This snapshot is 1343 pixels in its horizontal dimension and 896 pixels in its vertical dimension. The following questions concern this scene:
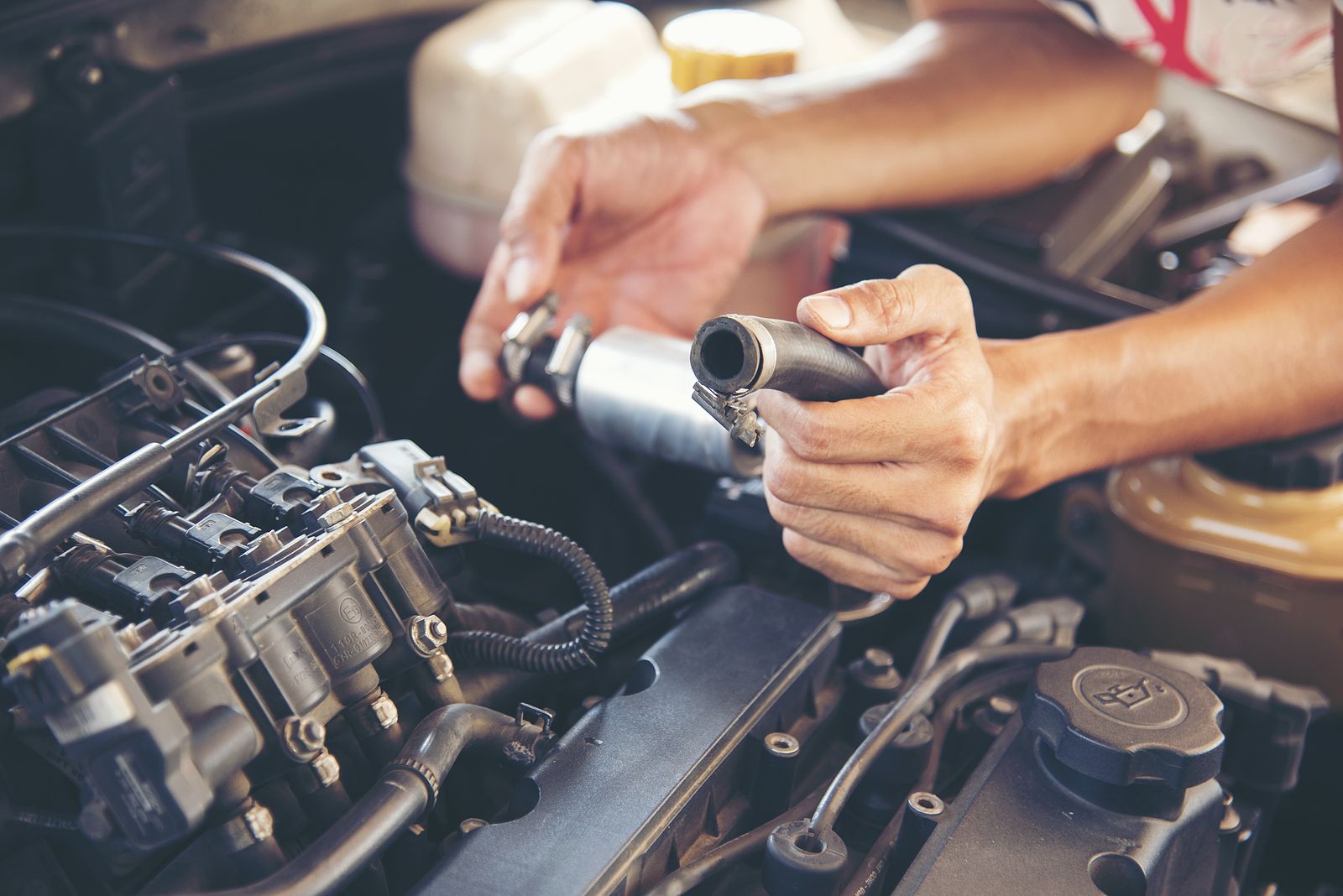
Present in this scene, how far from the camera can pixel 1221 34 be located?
3.83 feet

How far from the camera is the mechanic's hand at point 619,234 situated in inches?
39.7

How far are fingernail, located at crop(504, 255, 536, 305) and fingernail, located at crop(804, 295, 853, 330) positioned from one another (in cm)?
38

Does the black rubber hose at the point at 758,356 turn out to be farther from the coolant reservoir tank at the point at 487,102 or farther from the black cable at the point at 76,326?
the coolant reservoir tank at the point at 487,102

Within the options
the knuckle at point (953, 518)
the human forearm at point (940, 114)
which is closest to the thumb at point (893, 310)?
the knuckle at point (953, 518)

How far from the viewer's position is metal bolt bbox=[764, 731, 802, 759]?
630 mm

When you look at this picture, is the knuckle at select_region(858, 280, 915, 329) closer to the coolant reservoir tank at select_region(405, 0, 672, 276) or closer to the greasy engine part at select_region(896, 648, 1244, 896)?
the greasy engine part at select_region(896, 648, 1244, 896)

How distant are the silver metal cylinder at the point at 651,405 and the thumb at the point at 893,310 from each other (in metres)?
0.14

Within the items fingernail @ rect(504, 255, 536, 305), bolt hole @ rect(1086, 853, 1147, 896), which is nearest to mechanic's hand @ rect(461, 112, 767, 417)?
fingernail @ rect(504, 255, 536, 305)

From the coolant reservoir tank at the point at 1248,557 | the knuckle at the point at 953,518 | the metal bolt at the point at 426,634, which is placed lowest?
the coolant reservoir tank at the point at 1248,557

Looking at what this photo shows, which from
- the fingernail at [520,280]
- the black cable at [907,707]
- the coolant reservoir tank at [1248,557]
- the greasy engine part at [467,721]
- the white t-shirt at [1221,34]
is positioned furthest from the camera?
the white t-shirt at [1221,34]

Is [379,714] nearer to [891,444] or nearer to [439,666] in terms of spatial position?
[439,666]

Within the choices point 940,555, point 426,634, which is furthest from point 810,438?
point 426,634

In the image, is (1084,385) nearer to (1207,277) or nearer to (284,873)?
(1207,277)

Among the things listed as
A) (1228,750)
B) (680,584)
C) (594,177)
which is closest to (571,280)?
(594,177)
